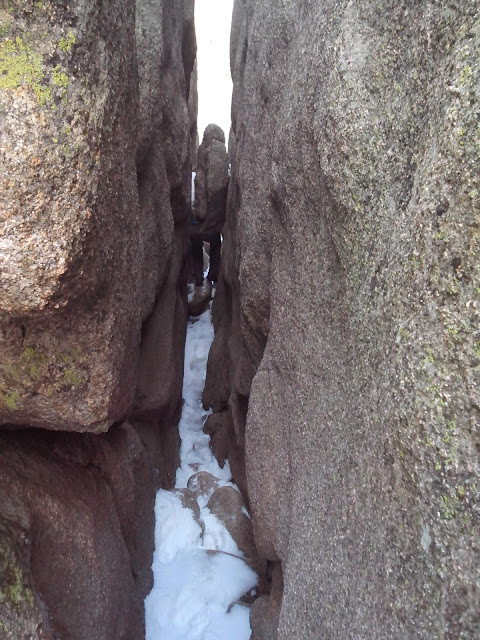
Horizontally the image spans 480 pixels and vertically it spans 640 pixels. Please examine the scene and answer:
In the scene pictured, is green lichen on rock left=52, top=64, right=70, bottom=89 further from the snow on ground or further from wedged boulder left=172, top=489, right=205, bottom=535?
wedged boulder left=172, top=489, right=205, bottom=535

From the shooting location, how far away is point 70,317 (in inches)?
100

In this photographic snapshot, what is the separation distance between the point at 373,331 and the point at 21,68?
1.86 m

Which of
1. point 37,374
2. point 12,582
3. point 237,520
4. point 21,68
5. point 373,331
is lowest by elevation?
point 237,520

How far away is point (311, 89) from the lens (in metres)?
2.86

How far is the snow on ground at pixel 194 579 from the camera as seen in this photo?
13.9 feet

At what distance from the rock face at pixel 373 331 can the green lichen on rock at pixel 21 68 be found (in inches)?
54.3

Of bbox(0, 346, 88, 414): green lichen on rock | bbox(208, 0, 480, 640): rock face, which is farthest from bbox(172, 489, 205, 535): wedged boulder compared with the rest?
bbox(0, 346, 88, 414): green lichen on rock

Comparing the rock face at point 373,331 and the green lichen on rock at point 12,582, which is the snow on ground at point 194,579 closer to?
the rock face at point 373,331

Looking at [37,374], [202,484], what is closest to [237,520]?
[202,484]

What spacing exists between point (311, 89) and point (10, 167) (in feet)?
5.87

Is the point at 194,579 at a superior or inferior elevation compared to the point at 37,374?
inferior

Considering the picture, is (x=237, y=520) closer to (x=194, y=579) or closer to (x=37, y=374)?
(x=194, y=579)

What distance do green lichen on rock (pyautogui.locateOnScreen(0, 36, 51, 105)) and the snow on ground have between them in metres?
4.25

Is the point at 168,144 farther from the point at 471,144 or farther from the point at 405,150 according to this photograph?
the point at 471,144
